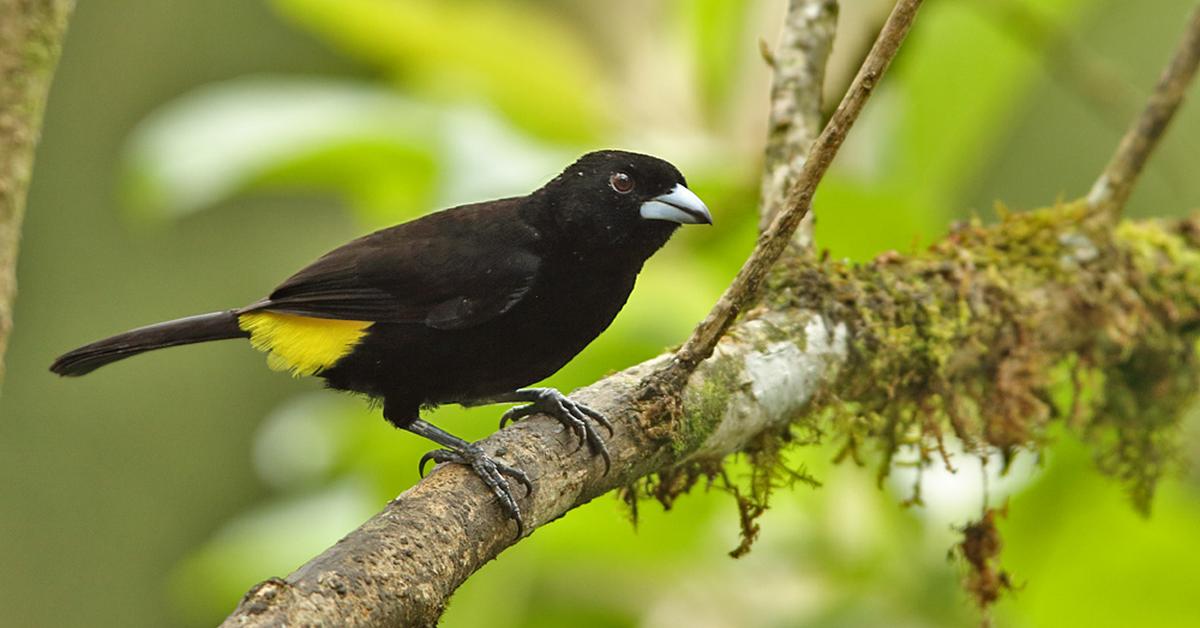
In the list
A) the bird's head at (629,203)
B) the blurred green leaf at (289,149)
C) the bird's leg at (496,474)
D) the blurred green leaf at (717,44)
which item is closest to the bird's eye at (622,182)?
the bird's head at (629,203)

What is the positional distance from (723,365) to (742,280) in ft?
0.92

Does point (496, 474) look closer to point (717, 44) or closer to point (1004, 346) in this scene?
point (1004, 346)

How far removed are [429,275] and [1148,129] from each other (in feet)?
5.61

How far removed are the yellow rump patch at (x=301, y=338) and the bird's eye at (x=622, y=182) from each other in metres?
0.60

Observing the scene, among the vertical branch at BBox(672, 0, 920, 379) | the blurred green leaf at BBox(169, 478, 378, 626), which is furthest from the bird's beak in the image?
the blurred green leaf at BBox(169, 478, 378, 626)

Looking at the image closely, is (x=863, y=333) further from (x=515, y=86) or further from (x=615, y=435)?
(x=515, y=86)

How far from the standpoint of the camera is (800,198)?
2.23 meters

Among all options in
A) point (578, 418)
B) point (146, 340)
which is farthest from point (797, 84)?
point (146, 340)

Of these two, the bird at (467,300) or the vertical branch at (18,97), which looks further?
the bird at (467,300)

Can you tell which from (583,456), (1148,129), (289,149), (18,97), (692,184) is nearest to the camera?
(583,456)

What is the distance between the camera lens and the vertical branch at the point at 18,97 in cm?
233

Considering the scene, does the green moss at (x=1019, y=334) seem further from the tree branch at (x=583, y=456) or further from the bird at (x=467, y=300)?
the bird at (x=467, y=300)

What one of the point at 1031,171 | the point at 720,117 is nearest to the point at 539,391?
the point at 720,117

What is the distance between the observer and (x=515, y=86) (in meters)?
4.93
